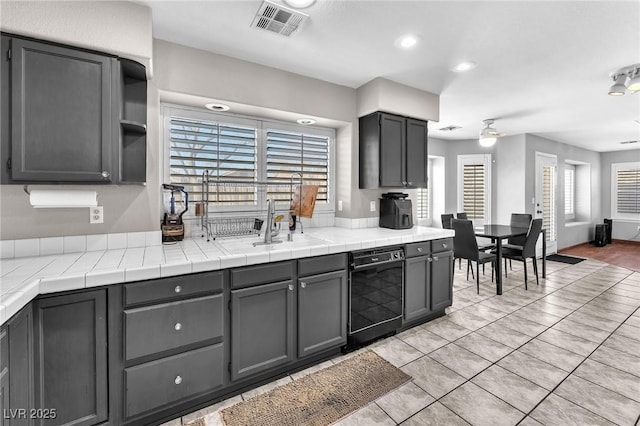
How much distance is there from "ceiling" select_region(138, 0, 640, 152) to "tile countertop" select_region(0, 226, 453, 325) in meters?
1.64

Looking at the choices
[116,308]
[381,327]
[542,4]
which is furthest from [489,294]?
[116,308]

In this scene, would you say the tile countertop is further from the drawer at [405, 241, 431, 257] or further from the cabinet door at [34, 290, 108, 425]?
the drawer at [405, 241, 431, 257]

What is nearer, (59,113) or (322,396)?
(59,113)

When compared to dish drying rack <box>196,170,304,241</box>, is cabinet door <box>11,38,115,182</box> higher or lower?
higher

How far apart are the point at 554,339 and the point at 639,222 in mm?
7766

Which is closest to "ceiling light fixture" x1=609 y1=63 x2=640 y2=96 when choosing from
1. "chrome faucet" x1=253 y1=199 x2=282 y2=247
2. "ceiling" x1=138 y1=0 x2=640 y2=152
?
"ceiling" x1=138 y1=0 x2=640 y2=152

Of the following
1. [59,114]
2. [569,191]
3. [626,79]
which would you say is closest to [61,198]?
[59,114]

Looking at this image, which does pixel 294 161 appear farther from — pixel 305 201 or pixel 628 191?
pixel 628 191

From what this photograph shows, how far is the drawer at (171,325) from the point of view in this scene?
1617 millimetres

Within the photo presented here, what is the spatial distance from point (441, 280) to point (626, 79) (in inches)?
106

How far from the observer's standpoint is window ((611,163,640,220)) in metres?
7.55

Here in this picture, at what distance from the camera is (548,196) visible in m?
6.43

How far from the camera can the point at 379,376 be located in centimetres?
220

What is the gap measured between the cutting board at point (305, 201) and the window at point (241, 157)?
239 millimetres
